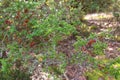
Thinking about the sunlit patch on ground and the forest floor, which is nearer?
the forest floor

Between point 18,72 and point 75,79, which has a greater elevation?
point 18,72

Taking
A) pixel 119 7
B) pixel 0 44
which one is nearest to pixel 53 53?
pixel 0 44

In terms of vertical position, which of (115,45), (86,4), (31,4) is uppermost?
(31,4)

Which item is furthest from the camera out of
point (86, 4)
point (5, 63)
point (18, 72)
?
point (86, 4)

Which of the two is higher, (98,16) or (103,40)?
(103,40)

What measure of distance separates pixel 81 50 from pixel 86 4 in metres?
3.81

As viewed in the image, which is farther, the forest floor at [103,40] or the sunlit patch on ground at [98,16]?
the sunlit patch on ground at [98,16]

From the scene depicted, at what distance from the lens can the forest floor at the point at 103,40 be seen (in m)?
4.67

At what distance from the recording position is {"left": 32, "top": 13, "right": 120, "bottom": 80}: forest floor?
15.3 ft

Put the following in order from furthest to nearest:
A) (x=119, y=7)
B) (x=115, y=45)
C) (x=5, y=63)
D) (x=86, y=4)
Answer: (x=86, y=4)
(x=119, y=7)
(x=115, y=45)
(x=5, y=63)

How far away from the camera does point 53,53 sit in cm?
400

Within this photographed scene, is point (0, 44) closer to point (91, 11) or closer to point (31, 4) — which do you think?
point (31, 4)

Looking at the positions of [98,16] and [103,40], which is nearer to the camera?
[103,40]

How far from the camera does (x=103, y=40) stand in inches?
209
